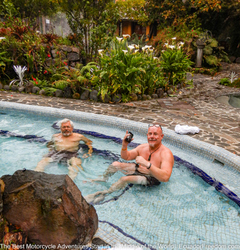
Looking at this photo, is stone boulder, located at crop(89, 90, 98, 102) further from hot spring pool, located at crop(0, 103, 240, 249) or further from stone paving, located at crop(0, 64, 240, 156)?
hot spring pool, located at crop(0, 103, 240, 249)

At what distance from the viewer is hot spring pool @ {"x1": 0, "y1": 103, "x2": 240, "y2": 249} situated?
2949mm

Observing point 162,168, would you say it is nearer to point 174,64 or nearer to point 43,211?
point 43,211

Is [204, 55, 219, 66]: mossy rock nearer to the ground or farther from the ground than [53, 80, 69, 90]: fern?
farther from the ground

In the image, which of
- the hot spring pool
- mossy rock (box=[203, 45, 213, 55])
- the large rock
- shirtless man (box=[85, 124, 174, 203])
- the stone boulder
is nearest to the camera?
the large rock

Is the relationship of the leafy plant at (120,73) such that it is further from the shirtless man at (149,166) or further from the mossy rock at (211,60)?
the mossy rock at (211,60)

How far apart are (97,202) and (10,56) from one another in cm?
888

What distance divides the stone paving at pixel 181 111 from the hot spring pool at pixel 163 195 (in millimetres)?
603

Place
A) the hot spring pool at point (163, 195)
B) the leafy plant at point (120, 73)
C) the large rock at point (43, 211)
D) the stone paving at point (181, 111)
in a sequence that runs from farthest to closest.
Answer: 1. the leafy plant at point (120, 73)
2. the stone paving at point (181, 111)
3. the hot spring pool at point (163, 195)
4. the large rock at point (43, 211)

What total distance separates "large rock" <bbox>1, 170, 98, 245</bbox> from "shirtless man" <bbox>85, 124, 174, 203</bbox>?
4.14 feet

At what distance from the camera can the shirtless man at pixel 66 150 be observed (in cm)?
444

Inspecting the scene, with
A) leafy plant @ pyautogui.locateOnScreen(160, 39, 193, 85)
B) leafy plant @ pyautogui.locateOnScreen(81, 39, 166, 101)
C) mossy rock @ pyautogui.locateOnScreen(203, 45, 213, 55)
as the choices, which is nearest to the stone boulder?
leafy plant @ pyautogui.locateOnScreen(81, 39, 166, 101)

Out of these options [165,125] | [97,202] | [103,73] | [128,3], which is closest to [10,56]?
[103,73]

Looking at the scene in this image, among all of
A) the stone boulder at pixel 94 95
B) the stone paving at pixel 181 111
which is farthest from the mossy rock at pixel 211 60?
the stone boulder at pixel 94 95

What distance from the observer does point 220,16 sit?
60.3 feet
